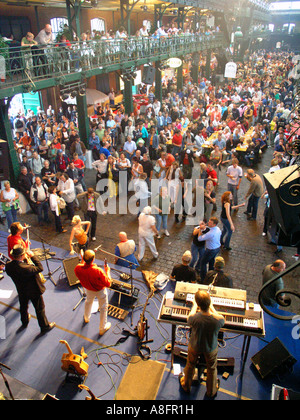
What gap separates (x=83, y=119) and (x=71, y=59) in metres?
2.65

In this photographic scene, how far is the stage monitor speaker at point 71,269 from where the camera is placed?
7.09 metres

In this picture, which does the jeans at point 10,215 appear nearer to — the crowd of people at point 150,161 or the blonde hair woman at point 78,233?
the crowd of people at point 150,161

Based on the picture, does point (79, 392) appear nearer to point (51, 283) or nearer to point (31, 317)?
point (31, 317)

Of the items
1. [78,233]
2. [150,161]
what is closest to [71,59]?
[150,161]

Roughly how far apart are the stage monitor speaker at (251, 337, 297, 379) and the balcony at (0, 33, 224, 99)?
29.0 ft

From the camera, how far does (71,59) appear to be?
40.0 ft

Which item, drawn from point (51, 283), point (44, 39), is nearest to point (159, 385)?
point (51, 283)

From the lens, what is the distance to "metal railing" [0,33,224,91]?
33.5 feet

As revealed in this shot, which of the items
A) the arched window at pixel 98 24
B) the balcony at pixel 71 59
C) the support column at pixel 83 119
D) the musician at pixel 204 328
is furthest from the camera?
the arched window at pixel 98 24

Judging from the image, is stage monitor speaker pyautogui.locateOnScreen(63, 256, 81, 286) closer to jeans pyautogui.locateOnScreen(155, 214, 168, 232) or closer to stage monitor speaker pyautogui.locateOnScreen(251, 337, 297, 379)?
jeans pyautogui.locateOnScreen(155, 214, 168, 232)

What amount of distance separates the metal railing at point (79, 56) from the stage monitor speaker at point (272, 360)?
8.91m

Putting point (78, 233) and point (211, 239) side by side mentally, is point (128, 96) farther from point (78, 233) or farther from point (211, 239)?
point (211, 239)

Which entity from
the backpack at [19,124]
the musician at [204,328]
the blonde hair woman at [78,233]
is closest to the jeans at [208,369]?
the musician at [204,328]
